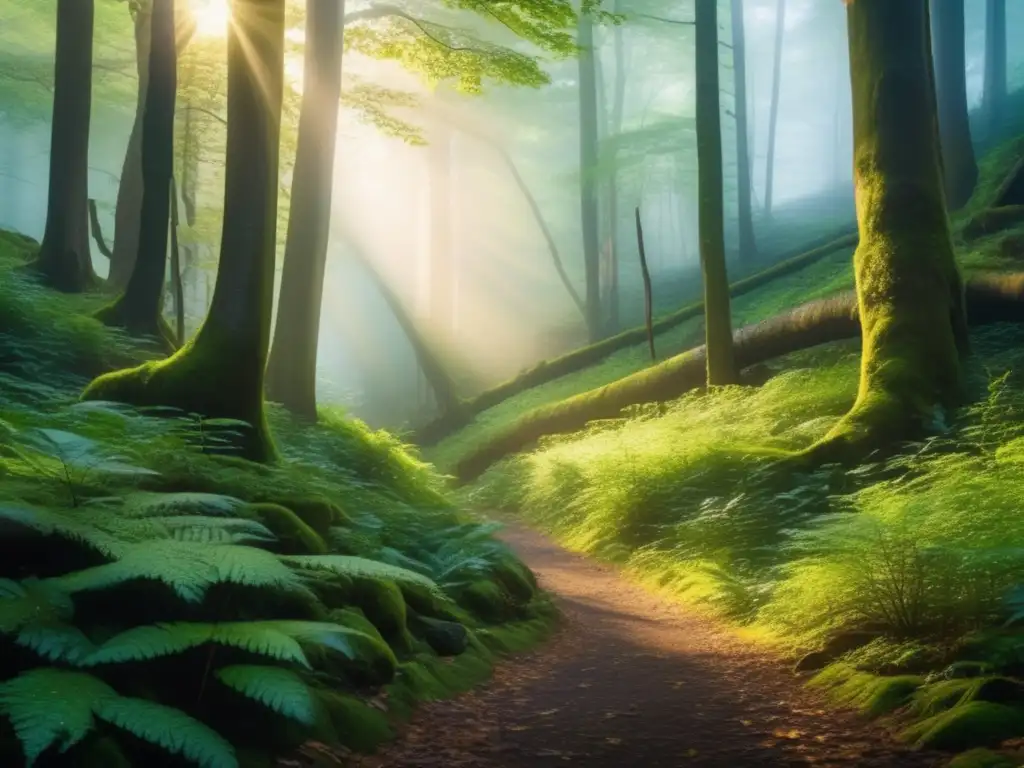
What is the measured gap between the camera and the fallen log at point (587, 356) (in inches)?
839

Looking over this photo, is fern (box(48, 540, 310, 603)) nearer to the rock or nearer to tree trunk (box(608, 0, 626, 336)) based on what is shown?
the rock

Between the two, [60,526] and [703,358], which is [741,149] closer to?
[703,358]

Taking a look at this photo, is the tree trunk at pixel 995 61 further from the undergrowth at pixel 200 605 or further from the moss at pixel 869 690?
the undergrowth at pixel 200 605

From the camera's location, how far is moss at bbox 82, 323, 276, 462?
6.29 meters

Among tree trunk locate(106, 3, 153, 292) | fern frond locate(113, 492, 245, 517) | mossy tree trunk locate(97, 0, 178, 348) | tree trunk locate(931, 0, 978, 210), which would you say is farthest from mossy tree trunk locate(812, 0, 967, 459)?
tree trunk locate(106, 3, 153, 292)

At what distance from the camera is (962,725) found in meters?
3.33

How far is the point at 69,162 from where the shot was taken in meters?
11.3

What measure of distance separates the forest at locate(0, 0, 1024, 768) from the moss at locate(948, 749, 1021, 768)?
0.06ft

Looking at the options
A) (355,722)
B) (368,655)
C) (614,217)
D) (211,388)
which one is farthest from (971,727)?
(614,217)

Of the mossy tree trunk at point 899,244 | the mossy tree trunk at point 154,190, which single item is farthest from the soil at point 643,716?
the mossy tree trunk at point 154,190

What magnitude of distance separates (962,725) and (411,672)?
256cm

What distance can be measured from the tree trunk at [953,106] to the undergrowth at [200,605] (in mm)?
15670

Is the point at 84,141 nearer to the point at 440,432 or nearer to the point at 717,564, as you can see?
the point at 717,564

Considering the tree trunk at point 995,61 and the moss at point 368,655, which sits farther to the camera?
the tree trunk at point 995,61
